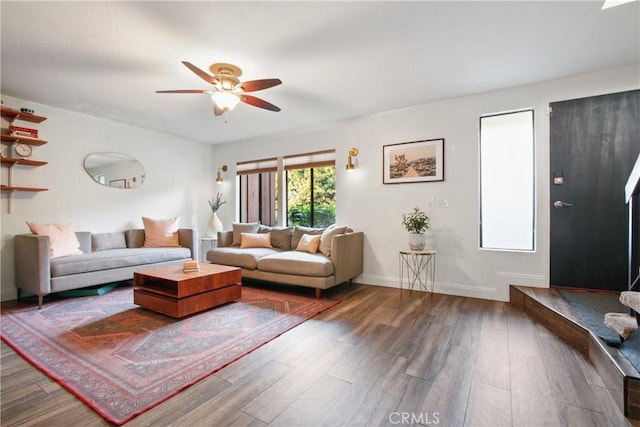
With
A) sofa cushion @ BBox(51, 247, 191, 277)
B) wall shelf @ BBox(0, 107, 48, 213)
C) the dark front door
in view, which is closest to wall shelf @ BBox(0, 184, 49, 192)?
wall shelf @ BBox(0, 107, 48, 213)

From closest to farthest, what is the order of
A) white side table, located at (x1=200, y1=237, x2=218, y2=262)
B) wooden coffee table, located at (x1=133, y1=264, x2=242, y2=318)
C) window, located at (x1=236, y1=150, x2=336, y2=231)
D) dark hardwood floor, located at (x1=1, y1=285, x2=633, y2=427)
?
dark hardwood floor, located at (x1=1, y1=285, x2=633, y2=427) < wooden coffee table, located at (x1=133, y1=264, x2=242, y2=318) < window, located at (x1=236, y1=150, x2=336, y2=231) < white side table, located at (x1=200, y1=237, x2=218, y2=262)

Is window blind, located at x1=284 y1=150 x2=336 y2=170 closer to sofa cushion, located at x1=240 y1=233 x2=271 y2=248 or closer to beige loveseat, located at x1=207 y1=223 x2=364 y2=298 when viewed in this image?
beige loveseat, located at x1=207 y1=223 x2=364 y2=298

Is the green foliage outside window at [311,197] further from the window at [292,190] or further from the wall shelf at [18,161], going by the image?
the wall shelf at [18,161]

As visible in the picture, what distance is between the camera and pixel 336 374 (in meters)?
1.79

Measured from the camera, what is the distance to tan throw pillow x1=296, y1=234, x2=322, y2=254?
4.08 meters

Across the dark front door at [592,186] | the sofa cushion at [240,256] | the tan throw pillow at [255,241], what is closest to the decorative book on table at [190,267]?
the sofa cushion at [240,256]

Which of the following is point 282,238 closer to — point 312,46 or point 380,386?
point 312,46

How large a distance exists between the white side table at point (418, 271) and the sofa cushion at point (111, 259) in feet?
10.9

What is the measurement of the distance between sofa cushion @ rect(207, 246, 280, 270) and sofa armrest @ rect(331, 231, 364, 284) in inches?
41.6

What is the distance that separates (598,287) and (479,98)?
7.87ft

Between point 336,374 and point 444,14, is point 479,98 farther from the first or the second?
point 336,374

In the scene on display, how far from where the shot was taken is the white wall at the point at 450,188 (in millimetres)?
3141

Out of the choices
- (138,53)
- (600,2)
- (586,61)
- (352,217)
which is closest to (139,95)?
(138,53)

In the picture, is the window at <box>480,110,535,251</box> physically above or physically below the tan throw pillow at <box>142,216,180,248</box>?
above
